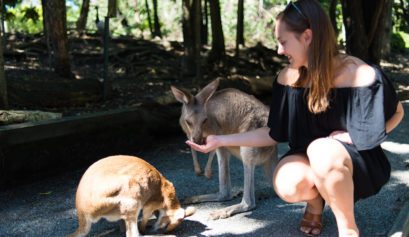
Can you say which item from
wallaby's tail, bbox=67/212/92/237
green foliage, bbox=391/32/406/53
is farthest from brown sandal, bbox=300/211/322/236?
green foliage, bbox=391/32/406/53

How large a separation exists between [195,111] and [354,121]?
1.09 m

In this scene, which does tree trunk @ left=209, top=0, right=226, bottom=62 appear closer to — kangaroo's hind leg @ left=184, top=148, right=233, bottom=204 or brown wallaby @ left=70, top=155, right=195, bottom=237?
kangaroo's hind leg @ left=184, top=148, right=233, bottom=204

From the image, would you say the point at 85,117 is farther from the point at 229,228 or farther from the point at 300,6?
the point at 300,6

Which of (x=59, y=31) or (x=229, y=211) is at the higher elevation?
(x=59, y=31)

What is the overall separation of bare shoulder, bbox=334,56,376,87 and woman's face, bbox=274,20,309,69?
6.7 inches

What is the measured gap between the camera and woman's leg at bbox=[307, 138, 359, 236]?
2209mm

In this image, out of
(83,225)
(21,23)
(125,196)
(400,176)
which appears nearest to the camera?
(125,196)

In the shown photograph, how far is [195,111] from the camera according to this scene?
3.10m

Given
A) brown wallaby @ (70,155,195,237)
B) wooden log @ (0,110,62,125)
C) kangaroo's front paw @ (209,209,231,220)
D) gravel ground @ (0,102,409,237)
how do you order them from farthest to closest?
wooden log @ (0,110,62,125) < kangaroo's front paw @ (209,209,231,220) < gravel ground @ (0,102,409,237) < brown wallaby @ (70,155,195,237)

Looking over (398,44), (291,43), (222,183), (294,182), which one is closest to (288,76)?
(291,43)

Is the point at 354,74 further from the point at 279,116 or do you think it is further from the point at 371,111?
the point at 279,116

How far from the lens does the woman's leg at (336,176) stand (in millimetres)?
2209

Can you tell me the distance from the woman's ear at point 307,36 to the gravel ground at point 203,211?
3.38ft

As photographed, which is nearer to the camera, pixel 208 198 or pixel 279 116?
pixel 279 116
